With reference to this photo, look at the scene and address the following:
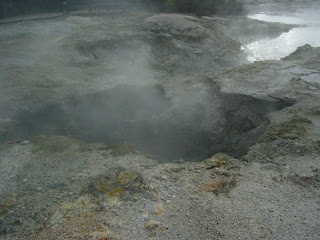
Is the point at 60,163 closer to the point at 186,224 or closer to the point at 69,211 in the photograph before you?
the point at 69,211

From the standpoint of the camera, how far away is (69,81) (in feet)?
23.2

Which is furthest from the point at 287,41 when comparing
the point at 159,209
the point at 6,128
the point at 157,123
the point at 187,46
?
the point at 159,209

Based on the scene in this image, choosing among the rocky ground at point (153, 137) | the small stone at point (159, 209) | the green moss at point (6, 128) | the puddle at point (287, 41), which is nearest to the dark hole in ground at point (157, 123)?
the rocky ground at point (153, 137)

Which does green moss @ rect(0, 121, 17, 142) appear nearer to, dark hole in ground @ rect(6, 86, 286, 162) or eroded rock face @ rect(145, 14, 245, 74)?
dark hole in ground @ rect(6, 86, 286, 162)

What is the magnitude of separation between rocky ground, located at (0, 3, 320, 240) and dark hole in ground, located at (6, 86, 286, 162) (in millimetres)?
26

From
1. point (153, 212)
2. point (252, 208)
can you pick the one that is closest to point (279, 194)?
point (252, 208)

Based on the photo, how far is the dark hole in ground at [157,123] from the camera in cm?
578

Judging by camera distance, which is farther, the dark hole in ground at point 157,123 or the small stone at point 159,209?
the dark hole in ground at point 157,123

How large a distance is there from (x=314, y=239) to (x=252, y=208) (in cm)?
66

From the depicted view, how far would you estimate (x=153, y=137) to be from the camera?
21.0 feet

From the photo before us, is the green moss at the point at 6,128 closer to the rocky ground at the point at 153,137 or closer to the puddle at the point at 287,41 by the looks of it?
the rocky ground at the point at 153,137

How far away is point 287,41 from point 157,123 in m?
9.27

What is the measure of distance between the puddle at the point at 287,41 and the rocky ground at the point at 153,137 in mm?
1689

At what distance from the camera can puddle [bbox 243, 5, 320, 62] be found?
11656mm
